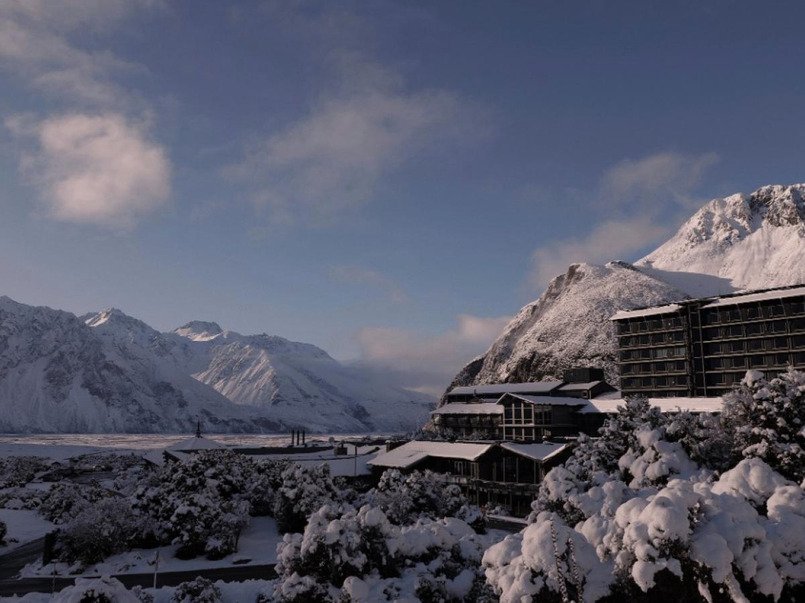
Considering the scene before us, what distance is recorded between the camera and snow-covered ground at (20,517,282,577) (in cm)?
5209

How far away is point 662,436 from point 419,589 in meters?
24.9

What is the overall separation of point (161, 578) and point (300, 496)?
1416cm

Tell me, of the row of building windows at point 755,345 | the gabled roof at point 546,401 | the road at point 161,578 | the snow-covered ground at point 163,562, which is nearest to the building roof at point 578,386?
the gabled roof at point 546,401

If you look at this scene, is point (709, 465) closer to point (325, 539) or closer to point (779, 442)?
point (779, 442)

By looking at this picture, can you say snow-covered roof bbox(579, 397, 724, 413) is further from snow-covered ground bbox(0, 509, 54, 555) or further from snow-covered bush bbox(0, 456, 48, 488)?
snow-covered bush bbox(0, 456, 48, 488)

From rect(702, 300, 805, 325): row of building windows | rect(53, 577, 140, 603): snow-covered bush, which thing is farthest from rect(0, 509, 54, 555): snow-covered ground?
rect(702, 300, 805, 325): row of building windows

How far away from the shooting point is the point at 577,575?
2044 cm

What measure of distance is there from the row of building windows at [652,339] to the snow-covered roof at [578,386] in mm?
8807

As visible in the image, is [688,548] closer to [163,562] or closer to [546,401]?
[163,562]

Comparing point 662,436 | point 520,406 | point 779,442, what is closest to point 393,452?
point 520,406

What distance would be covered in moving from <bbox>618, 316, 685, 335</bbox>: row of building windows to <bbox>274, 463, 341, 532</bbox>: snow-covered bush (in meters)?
70.8

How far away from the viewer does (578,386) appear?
11075cm

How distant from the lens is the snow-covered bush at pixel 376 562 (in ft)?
89.8

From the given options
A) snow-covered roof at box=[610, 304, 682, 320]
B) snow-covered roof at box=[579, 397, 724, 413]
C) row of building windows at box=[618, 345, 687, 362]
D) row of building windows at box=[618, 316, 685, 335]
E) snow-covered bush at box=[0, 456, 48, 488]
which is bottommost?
snow-covered bush at box=[0, 456, 48, 488]
